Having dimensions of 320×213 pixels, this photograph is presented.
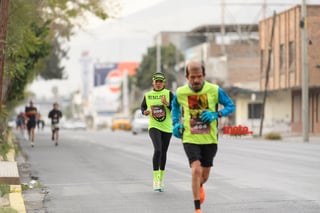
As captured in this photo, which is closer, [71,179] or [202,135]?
[202,135]

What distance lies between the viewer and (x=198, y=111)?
10984 millimetres

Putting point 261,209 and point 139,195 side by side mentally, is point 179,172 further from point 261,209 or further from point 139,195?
point 261,209

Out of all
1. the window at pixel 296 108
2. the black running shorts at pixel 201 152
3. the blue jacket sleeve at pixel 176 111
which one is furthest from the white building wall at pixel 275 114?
the black running shorts at pixel 201 152

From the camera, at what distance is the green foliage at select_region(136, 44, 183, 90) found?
4213 inches

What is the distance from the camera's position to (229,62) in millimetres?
86688

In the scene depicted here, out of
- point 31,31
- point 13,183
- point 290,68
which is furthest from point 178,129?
Result: point 290,68

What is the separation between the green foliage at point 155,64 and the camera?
351ft

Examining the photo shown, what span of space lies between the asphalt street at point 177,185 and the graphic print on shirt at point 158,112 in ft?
3.98

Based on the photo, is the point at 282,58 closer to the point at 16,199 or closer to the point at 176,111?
the point at 16,199

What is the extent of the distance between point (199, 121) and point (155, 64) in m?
99.1

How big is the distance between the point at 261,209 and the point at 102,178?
6495 mm

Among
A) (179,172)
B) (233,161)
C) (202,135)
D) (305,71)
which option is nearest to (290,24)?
(305,71)

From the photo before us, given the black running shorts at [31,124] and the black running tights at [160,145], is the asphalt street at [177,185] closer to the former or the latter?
the black running tights at [160,145]

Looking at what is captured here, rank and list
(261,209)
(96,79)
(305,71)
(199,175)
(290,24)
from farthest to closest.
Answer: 1. (96,79)
2. (290,24)
3. (305,71)
4. (261,209)
5. (199,175)
